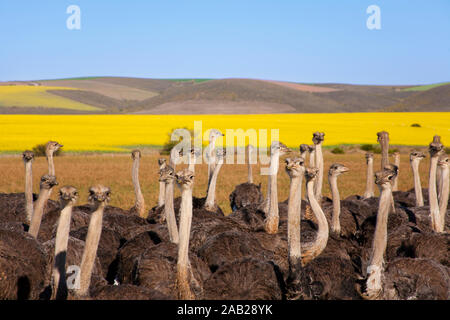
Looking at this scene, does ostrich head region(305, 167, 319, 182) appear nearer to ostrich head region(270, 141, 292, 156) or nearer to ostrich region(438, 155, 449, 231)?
ostrich head region(270, 141, 292, 156)

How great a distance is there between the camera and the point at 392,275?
682cm

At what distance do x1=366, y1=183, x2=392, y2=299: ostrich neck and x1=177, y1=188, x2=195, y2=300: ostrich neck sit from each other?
6.45 ft

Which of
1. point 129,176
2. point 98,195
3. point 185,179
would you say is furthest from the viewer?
point 129,176

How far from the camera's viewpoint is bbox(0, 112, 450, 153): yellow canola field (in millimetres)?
44031

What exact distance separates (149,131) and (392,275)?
49.3 m

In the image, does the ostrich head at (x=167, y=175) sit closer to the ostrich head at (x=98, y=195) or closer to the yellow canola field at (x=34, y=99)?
the ostrich head at (x=98, y=195)

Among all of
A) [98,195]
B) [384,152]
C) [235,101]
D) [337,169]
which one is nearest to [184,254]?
[98,195]

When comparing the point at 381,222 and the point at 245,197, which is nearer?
the point at 381,222

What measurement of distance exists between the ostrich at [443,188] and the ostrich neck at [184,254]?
5.63m

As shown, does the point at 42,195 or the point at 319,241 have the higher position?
the point at 42,195

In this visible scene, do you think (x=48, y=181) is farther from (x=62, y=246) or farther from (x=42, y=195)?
(x=62, y=246)
